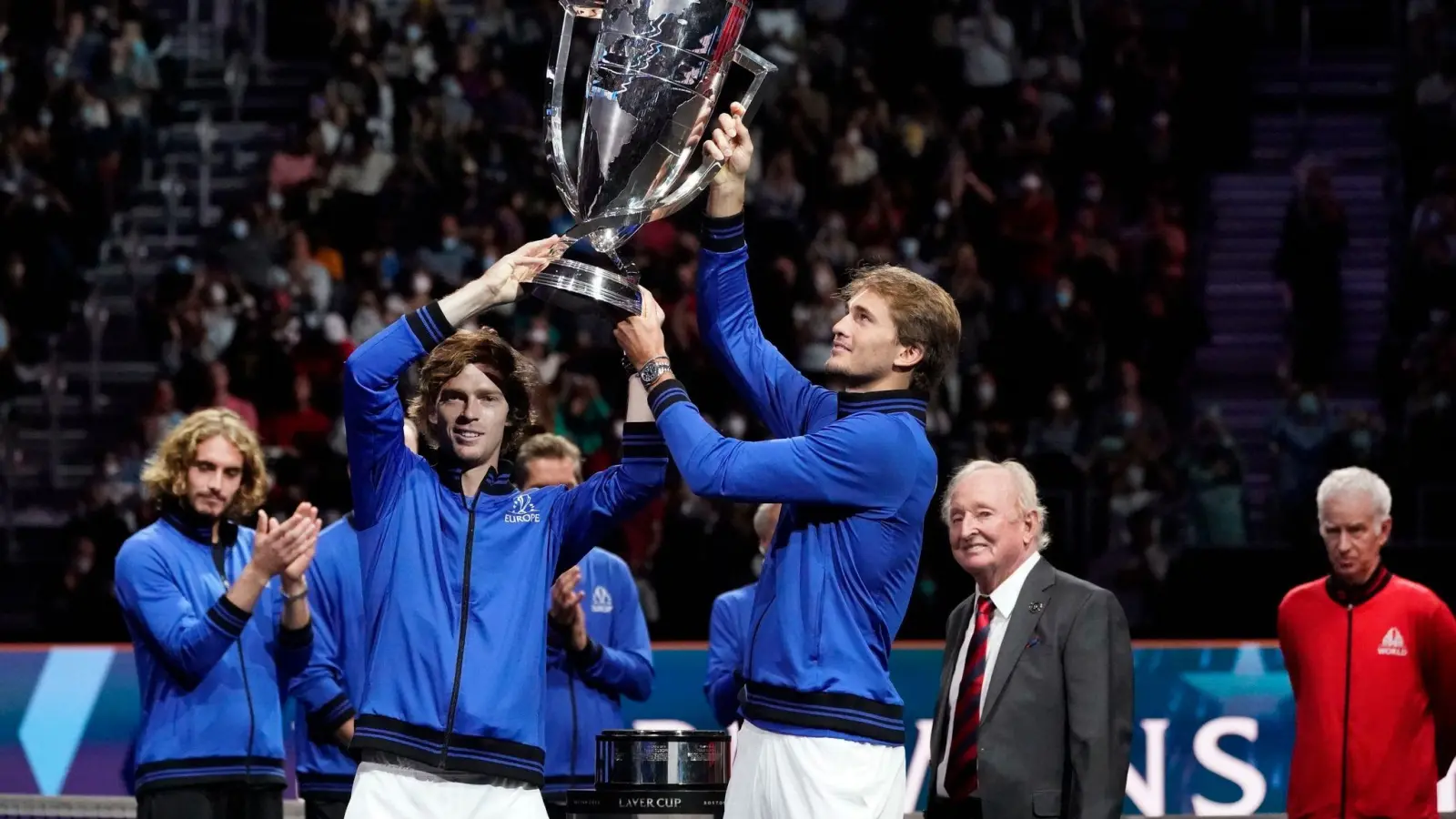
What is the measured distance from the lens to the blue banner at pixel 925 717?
7.89m

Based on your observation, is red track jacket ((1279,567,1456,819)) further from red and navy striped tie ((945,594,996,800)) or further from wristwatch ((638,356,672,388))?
wristwatch ((638,356,672,388))

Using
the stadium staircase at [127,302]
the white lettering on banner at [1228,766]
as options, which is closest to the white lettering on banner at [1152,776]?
the white lettering on banner at [1228,766]

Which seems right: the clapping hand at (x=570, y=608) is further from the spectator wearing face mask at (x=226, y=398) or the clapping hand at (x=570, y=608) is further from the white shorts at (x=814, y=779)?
the spectator wearing face mask at (x=226, y=398)

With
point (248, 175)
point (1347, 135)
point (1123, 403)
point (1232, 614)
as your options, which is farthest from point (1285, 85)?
point (248, 175)

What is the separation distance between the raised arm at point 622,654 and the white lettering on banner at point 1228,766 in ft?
9.74

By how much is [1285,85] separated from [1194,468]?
620 centimetres

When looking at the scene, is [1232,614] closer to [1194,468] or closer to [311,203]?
[1194,468]

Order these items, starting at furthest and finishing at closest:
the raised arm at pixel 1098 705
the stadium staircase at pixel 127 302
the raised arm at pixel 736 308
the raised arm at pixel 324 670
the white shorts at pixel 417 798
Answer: the stadium staircase at pixel 127 302 → the raised arm at pixel 324 670 → the raised arm at pixel 1098 705 → the raised arm at pixel 736 308 → the white shorts at pixel 417 798

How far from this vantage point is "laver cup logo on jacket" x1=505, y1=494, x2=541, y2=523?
401cm

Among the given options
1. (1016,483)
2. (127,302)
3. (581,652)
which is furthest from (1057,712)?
(127,302)

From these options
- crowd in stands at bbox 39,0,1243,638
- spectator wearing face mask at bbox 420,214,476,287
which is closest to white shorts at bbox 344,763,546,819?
crowd in stands at bbox 39,0,1243,638

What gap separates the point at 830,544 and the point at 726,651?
2.43 m

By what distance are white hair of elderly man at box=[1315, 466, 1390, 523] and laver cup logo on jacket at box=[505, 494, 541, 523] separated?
A: 3.09 meters

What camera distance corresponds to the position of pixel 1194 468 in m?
11.2
